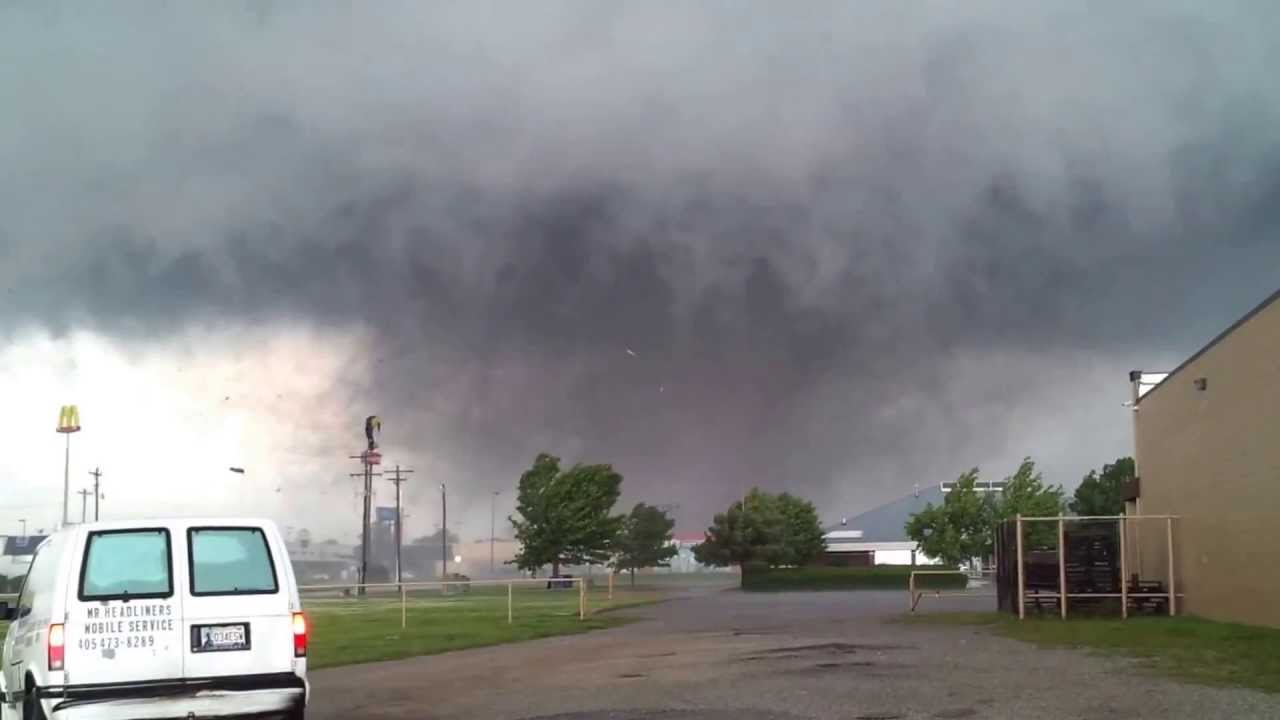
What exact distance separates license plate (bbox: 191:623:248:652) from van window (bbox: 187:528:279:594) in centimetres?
29

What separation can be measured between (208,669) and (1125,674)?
39.3 ft

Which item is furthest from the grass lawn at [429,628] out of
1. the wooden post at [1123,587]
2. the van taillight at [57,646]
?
the van taillight at [57,646]

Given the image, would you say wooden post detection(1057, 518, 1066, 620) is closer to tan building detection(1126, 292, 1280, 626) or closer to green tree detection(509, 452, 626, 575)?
tan building detection(1126, 292, 1280, 626)

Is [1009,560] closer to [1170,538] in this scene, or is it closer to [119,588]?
[1170,538]

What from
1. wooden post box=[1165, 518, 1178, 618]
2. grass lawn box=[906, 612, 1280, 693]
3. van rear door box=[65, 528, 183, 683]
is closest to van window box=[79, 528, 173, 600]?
van rear door box=[65, 528, 183, 683]

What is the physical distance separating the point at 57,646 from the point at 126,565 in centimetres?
81

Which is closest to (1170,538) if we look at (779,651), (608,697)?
(779,651)

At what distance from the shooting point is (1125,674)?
1684 cm

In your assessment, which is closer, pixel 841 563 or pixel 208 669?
pixel 208 669

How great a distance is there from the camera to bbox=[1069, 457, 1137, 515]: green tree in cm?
10350

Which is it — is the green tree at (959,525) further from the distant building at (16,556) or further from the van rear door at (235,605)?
the van rear door at (235,605)

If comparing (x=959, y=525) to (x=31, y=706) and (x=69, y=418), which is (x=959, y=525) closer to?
(x=69, y=418)

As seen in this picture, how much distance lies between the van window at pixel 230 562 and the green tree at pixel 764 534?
262 ft

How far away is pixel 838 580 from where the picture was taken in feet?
235
